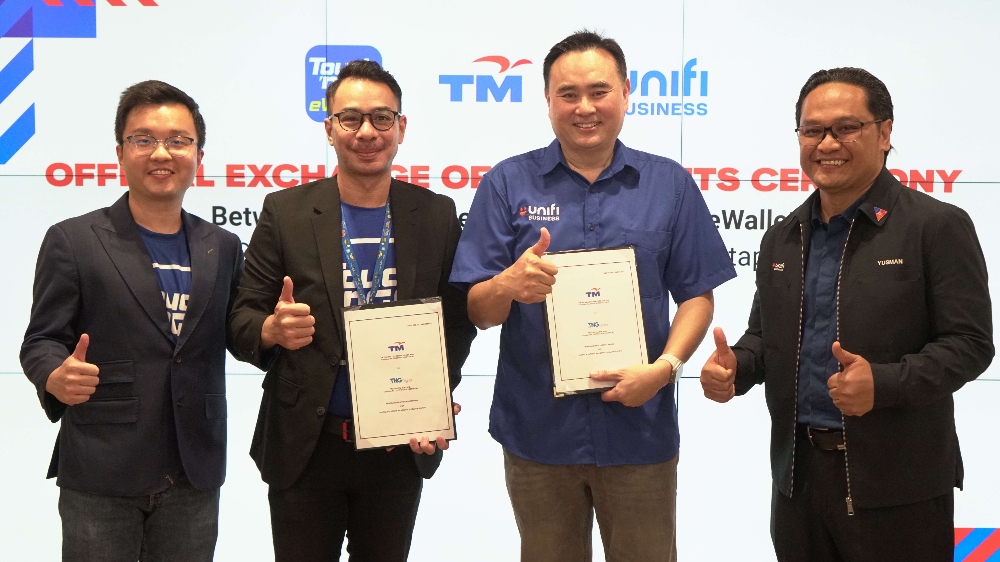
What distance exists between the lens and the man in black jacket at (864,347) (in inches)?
85.7

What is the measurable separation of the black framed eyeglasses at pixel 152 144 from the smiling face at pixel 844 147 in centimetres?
185

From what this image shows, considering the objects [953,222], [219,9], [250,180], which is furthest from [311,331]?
[219,9]

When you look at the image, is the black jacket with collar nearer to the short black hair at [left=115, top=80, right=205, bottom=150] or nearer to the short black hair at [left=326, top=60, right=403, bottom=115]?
the short black hair at [left=326, top=60, right=403, bottom=115]

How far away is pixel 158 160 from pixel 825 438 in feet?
6.79

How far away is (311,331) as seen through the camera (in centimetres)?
232

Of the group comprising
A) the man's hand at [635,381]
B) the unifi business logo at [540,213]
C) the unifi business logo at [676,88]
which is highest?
the unifi business logo at [676,88]

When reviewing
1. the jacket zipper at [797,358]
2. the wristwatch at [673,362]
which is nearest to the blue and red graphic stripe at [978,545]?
the jacket zipper at [797,358]

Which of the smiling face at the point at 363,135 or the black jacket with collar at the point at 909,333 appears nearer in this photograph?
the black jacket with collar at the point at 909,333

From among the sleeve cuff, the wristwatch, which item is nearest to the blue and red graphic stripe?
the sleeve cuff

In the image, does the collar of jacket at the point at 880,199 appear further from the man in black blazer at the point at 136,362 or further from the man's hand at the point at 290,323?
the man in black blazer at the point at 136,362

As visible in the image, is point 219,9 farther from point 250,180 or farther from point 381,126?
point 381,126

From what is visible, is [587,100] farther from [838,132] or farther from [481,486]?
[481,486]

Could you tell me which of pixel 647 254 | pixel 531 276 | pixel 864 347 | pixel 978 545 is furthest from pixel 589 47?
pixel 978 545

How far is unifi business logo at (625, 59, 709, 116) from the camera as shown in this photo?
410cm
